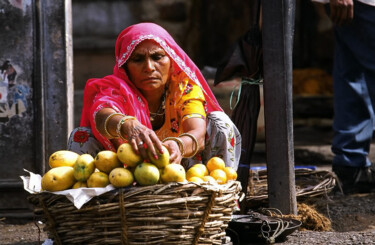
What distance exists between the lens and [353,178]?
4.76 m

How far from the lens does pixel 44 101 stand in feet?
13.6

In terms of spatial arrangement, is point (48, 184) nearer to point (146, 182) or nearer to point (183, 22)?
point (146, 182)

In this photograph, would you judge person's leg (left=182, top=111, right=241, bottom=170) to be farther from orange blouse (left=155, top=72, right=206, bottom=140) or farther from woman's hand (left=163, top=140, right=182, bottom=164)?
woman's hand (left=163, top=140, right=182, bottom=164)

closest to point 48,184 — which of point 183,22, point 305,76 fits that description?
point 183,22

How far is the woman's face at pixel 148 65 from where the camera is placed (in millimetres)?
3289

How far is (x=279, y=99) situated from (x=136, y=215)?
144cm

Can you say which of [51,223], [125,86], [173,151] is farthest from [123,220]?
[125,86]

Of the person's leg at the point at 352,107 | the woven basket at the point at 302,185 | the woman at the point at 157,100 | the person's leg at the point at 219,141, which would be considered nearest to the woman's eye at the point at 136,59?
the woman at the point at 157,100

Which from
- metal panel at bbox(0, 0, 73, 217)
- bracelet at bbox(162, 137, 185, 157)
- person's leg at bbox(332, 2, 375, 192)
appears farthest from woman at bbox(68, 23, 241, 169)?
person's leg at bbox(332, 2, 375, 192)

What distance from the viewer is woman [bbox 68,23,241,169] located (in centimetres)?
321

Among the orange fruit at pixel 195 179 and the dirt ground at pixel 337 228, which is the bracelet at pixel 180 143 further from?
the dirt ground at pixel 337 228

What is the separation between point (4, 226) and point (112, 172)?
6.31ft

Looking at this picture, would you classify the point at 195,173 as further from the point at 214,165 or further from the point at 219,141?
the point at 219,141

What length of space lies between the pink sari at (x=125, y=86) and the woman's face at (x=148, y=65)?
39 mm
